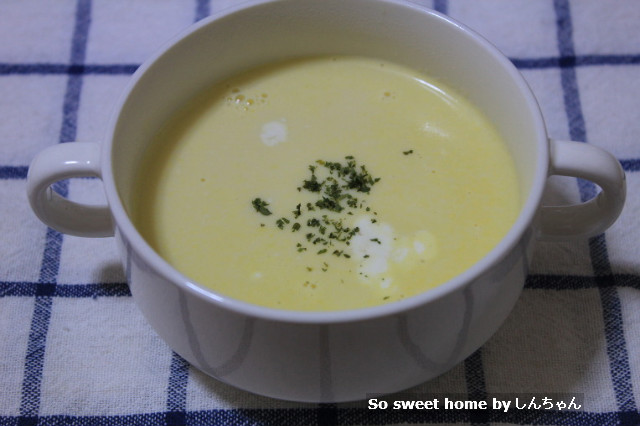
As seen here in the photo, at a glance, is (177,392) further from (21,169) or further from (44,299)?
(21,169)

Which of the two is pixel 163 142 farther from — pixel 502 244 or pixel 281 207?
pixel 502 244

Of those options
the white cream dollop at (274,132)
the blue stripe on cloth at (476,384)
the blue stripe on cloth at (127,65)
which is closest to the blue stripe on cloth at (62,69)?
the blue stripe on cloth at (127,65)

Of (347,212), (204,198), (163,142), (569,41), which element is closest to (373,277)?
(347,212)

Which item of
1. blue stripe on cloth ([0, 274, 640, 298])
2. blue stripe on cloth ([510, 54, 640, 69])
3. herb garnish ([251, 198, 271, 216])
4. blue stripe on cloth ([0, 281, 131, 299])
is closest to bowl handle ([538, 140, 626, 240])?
blue stripe on cloth ([0, 274, 640, 298])

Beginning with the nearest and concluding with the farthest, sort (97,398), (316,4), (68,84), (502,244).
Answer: (502,244) → (97,398) → (316,4) → (68,84)

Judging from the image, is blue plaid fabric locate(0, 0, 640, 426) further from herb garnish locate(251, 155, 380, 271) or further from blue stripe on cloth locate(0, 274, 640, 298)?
herb garnish locate(251, 155, 380, 271)

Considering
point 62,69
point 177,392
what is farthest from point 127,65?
point 177,392
